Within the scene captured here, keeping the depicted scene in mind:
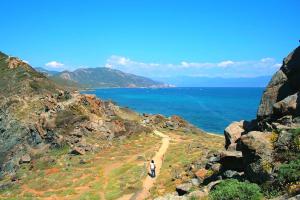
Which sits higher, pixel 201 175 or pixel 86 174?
pixel 201 175

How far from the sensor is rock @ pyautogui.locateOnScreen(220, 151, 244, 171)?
1131 inches

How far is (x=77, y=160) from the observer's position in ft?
186

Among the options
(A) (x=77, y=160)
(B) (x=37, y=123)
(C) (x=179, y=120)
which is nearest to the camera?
(A) (x=77, y=160)

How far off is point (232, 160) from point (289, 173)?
8.23 metres

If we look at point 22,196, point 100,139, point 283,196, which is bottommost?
point 22,196

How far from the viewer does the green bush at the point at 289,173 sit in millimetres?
21552

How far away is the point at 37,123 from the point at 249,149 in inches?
2033

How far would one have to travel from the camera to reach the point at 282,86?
31.0 metres

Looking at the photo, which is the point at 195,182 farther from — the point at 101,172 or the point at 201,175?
the point at 101,172

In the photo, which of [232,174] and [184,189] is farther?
[184,189]

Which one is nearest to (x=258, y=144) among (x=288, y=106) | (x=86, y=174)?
(x=288, y=106)

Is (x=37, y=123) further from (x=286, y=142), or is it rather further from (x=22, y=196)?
(x=286, y=142)

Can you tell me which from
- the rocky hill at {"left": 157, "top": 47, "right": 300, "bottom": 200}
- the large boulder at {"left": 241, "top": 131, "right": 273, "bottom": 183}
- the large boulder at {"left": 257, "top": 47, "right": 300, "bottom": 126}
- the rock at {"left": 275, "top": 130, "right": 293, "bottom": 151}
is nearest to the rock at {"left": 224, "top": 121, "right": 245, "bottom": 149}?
the rocky hill at {"left": 157, "top": 47, "right": 300, "bottom": 200}

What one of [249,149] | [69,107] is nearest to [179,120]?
[69,107]
